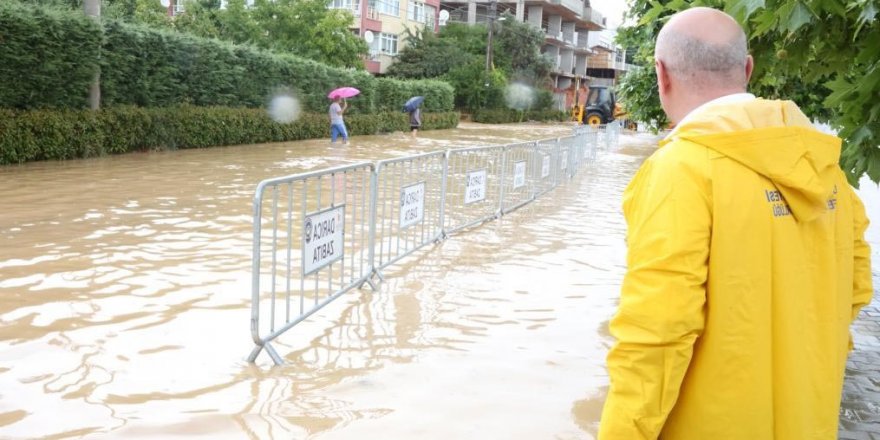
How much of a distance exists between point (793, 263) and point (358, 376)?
10.6ft

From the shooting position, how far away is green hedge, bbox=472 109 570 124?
53.4 metres

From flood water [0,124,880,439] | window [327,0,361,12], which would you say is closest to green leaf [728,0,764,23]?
flood water [0,124,880,439]

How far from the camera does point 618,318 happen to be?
2000 mm

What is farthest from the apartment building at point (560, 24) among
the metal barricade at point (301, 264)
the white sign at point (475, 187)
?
the metal barricade at point (301, 264)

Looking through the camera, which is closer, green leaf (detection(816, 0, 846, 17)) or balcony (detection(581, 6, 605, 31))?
green leaf (detection(816, 0, 846, 17))

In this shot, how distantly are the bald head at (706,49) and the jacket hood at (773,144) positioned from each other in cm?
11

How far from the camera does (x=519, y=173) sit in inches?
453

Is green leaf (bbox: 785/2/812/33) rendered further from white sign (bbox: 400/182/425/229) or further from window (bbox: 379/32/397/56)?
window (bbox: 379/32/397/56)

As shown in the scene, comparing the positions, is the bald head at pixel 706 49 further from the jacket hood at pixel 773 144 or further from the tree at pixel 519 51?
the tree at pixel 519 51

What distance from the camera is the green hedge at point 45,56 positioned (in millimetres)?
14359

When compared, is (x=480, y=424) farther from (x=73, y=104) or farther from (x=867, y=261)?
(x=73, y=104)

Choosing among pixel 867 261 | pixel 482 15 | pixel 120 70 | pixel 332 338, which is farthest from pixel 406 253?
pixel 482 15

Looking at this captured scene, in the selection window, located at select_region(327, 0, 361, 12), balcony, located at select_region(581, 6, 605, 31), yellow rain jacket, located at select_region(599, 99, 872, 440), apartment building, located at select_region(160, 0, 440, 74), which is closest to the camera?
yellow rain jacket, located at select_region(599, 99, 872, 440)

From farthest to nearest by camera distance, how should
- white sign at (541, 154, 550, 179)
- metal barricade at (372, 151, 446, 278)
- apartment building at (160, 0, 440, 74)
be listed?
1. apartment building at (160, 0, 440, 74)
2. white sign at (541, 154, 550, 179)
3. metal barricade at (372, 151, 446, 278)
